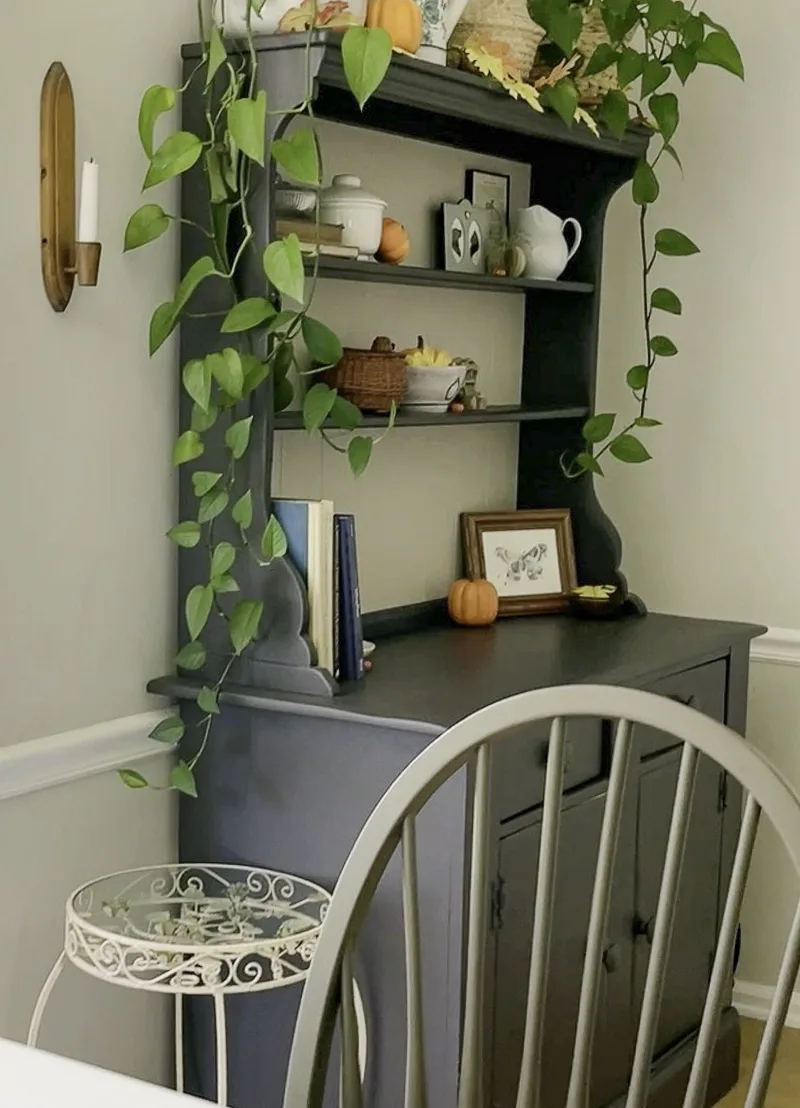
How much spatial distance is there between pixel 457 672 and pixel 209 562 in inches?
16.4

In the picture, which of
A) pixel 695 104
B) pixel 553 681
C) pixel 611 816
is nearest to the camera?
pixel 611 816

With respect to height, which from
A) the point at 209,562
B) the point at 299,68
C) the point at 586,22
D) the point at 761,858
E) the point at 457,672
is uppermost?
the point at 586,22

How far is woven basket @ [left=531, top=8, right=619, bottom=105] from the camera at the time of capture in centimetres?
264

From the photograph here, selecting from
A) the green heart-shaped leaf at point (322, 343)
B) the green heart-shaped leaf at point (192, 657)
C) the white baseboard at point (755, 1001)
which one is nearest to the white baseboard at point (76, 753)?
the green heart-shaped leaf at point (192, 657)

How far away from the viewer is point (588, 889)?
2.40 m

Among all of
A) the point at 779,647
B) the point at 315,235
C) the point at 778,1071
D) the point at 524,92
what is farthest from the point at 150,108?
the point at 778,1071

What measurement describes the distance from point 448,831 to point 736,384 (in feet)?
4.64

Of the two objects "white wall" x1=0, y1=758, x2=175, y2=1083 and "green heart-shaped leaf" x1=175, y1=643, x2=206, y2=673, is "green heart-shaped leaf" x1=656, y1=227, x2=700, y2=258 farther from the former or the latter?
"white wall" x1=0, y1=758, x2=175, y2=1083

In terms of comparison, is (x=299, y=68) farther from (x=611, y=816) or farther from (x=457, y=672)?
(x=611, y=816)

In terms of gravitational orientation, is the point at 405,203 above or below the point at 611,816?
above

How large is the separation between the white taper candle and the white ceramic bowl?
69 centimetres

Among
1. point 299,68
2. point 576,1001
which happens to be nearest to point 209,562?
point 299,68

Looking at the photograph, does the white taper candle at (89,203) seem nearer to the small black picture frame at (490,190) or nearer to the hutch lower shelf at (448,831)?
the hutch lower shelf at (448,831)

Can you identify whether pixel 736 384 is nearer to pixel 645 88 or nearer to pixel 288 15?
pixel 645 88
